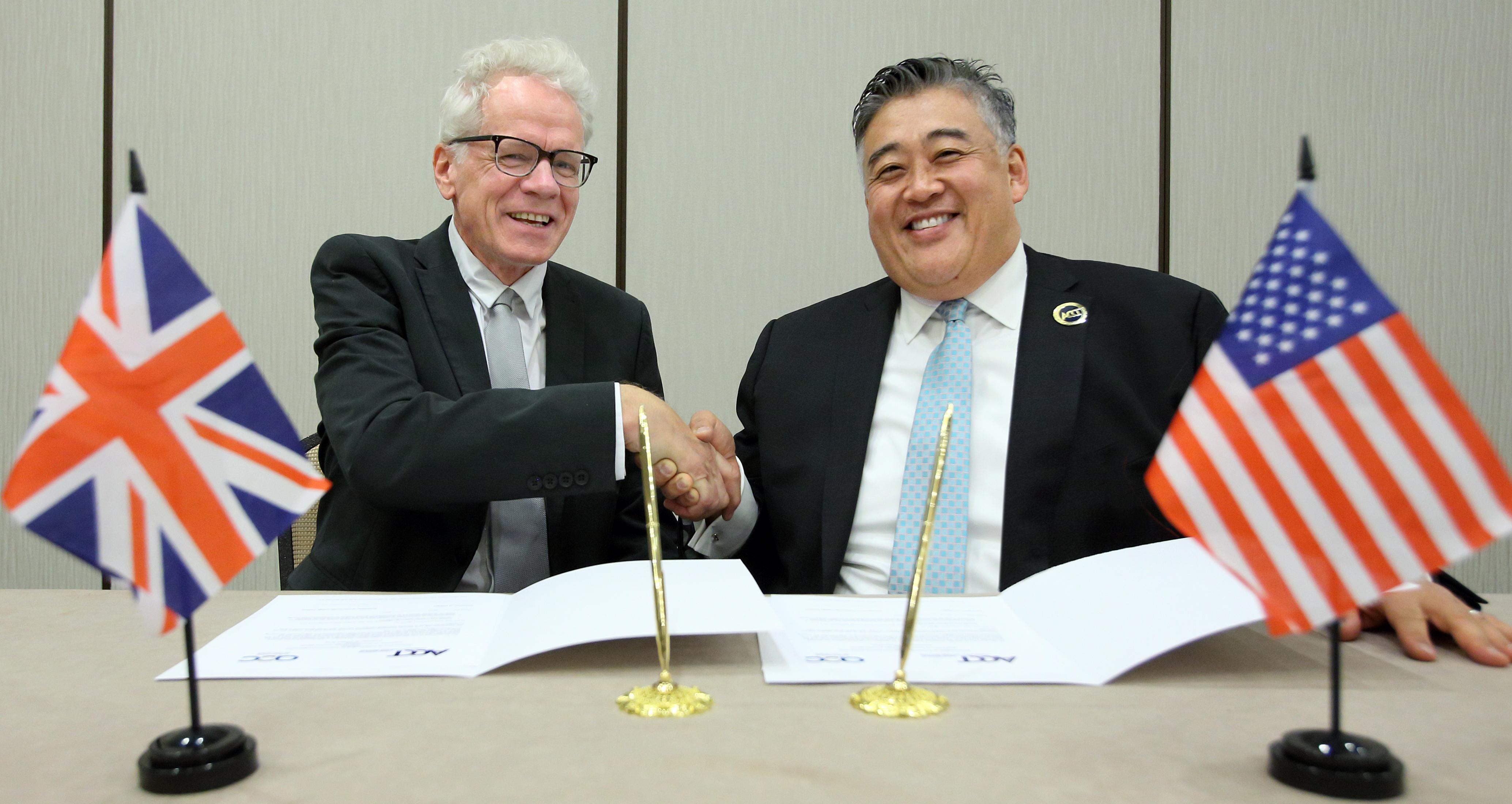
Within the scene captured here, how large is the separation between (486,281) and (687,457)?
2.06ft

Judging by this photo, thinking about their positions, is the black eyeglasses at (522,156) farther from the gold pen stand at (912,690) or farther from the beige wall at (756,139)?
the gold pen stand at (912,690)

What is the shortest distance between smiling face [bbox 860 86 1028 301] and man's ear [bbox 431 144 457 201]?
2.73 ft

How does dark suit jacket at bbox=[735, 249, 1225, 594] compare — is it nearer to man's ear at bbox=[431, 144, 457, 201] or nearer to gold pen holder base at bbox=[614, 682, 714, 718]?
man's ear at bbox=[431, 144, 457, 201]

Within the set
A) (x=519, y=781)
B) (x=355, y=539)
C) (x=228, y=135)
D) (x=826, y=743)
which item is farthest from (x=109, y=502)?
(x=228, y=135)

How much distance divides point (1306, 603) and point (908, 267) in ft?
3.66

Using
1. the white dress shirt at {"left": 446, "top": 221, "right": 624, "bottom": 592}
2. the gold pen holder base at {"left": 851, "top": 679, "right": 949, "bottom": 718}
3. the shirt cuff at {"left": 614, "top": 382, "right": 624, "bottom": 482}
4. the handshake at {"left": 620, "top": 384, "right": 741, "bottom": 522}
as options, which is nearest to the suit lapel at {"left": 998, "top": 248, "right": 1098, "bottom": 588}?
the handshake at {"left": 620, "top": 384, "right": 741, "bottom": 522}

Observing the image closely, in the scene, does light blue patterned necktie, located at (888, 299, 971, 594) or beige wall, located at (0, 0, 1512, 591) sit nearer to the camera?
light blue patterned necktie, located at (888, 299, 971, 594)

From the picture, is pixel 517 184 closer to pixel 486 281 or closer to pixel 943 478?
pixel 486 281

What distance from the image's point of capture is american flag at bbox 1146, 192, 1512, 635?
632 millimetres

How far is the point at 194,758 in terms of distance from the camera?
1.98 feet

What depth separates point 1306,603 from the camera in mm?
656

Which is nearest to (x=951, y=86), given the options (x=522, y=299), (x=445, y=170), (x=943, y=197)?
(x=943, y=197)

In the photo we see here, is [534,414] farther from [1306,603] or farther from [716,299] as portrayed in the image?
[716,299]

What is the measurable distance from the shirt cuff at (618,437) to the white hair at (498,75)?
73 cm
